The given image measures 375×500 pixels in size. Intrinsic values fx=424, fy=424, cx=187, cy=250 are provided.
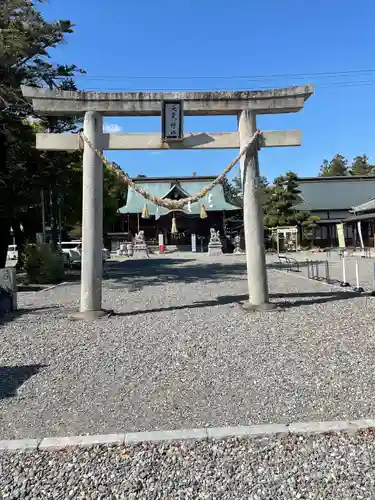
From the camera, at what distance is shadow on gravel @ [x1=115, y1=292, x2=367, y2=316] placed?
8219 millimetres

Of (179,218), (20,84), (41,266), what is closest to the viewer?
(20,84)

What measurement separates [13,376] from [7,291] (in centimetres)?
422

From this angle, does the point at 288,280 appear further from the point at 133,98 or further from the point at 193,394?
the point at 193,394

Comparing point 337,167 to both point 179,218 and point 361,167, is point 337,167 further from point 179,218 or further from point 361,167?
point 179,218

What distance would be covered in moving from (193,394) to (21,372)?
2.12 m

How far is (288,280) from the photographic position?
13008 mm

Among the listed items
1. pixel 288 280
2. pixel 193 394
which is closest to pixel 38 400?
pixel 193 394

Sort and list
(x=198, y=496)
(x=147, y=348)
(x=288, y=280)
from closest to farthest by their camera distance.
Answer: (x=198, y=496) → (x=147, y=348) → (x=288, y=280)

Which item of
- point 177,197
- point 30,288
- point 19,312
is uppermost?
point 177,197

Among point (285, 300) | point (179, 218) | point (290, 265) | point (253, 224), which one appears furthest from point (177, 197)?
point (253, 224)

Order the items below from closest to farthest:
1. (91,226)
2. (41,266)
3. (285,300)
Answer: (91,226)
(285,300)
(41,266)

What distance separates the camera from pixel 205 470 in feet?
9.05

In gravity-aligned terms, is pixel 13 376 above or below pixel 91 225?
below

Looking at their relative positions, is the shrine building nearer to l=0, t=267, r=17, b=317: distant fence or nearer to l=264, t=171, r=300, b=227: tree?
l=264, t=171, r=300, b=227: tree
